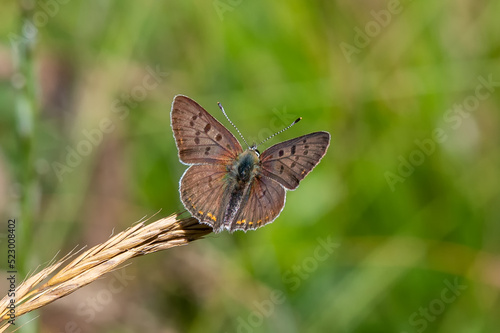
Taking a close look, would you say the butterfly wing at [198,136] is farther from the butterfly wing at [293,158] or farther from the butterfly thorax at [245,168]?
the butterfly wing at [293,158]

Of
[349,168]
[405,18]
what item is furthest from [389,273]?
[405,18]

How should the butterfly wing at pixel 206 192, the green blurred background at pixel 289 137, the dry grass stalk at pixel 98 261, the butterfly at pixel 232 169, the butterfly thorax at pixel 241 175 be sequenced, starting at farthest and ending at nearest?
the green blurred background at pixel 289 137, the butterfly thorax at pixel 241 175, the butterfly at pixel 232 169, the butterfly wing at pixel 206 192, the dry grass stalk at pixel 98 261

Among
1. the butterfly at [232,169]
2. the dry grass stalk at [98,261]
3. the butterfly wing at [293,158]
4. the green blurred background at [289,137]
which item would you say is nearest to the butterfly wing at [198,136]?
the butterfly at [232,169]

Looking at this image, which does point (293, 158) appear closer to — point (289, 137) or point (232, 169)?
point (232, 169)

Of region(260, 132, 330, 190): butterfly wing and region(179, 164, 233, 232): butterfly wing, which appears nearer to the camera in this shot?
region(179, 164, 233, 232): butterfly wing

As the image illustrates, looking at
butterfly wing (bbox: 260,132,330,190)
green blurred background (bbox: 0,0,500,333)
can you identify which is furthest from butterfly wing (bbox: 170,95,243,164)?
green blurred background (bbox: 0,0,500,333)

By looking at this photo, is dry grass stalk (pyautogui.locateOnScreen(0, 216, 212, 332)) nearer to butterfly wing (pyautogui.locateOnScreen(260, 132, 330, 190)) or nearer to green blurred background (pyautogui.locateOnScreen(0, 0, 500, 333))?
butterfly wing (pyautogui.locateOnScreen(260, 132, 330, 190))

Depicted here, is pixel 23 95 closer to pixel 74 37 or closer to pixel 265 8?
pixel 74 37
